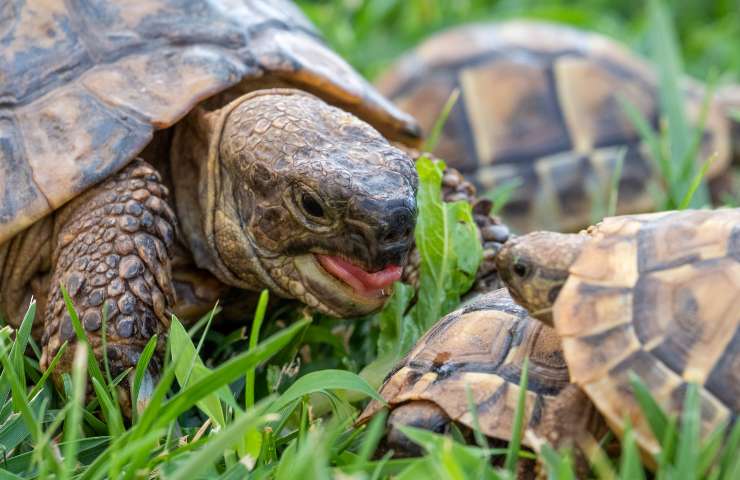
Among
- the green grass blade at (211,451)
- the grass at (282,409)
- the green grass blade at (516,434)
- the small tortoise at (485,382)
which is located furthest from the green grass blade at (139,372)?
the green grass blade at (516,434)

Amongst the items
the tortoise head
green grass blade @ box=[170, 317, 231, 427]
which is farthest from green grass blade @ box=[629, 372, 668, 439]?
green grass blade @ box=[170, 317, 231, 427]

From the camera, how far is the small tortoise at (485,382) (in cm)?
212

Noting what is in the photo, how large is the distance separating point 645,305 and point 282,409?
828 mm

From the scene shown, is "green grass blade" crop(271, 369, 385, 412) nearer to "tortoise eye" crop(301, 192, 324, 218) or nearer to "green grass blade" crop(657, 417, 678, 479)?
"tortoise eye" crop(301, 192, 324, 218)

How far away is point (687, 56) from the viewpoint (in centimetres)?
739

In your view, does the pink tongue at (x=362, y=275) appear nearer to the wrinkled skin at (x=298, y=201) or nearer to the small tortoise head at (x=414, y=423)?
the wrinkled skin at (x=298, y=201)

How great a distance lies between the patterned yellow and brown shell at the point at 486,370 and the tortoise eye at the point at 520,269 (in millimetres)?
146

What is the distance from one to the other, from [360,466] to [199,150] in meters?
1.43

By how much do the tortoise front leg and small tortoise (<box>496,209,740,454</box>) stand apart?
100 centimetres

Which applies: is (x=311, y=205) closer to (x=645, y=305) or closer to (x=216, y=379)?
(x=216, y=379)

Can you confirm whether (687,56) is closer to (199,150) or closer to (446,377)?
(199,150)

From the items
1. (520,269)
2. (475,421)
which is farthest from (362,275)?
(475,421)

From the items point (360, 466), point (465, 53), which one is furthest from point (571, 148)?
point (360, 466)

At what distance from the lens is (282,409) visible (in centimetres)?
233
